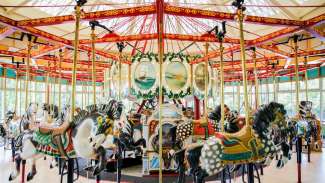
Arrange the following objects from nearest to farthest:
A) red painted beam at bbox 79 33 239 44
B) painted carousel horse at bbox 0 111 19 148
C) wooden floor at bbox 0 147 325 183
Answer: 1. wooden floor at bbox 0 147 325 183
2. red painted beam at bbox 79 33 239 44
3. painted carousel horse at bbox 0 111 19 148

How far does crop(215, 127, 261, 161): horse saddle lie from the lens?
3434mm

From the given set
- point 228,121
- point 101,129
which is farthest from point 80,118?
point 228,121

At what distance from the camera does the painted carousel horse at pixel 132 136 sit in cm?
558

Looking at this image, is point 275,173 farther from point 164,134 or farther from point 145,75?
point 145,75

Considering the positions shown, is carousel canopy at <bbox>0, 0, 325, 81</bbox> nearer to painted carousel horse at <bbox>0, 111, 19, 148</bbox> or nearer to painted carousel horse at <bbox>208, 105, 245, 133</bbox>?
painted carousel horse at <bbox>208, 105, 245, 133</bbox>

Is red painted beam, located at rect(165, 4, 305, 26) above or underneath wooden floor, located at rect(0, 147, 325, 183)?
above

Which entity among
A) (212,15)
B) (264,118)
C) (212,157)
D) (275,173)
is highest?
(212,15)

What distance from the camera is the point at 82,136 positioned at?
3574 mm

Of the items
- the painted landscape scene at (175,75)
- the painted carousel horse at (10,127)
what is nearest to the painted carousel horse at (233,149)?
the painted landscape scene at (175,75)

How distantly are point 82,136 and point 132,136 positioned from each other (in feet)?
9.56

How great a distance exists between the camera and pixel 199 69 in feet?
22.6

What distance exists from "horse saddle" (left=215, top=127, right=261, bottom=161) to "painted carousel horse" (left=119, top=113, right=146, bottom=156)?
8.37 feet

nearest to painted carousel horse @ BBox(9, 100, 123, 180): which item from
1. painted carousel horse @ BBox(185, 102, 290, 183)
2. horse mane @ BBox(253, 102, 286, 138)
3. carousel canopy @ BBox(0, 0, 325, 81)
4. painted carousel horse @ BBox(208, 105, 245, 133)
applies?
painted carousel horse @ BBox(185, 102, 290, 183)

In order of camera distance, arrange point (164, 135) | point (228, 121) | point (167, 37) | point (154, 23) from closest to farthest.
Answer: point (228, 121) → point (167, 37) → point (164, 135) → point (154, 23)
